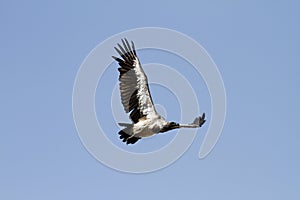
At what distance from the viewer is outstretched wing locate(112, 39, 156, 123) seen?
2802 centimetres

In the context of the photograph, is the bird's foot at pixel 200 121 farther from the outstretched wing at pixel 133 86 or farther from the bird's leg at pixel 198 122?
the outstretched wing at pixel 133 86

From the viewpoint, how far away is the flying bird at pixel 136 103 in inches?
1045

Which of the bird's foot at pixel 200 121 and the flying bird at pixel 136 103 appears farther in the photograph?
the bird's foot at pixel 200 121

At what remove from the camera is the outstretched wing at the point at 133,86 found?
91.9 feet

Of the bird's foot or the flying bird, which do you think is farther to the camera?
the bird's foot

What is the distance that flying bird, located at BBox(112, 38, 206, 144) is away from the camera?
87.1 ft

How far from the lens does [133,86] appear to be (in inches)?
1137

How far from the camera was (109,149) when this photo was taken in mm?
28344

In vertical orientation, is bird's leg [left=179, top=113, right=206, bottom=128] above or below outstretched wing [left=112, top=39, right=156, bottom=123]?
below

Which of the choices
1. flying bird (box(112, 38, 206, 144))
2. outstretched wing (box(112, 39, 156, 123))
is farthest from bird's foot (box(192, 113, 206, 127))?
outstretched wing (box(112, 39, 156, 123))

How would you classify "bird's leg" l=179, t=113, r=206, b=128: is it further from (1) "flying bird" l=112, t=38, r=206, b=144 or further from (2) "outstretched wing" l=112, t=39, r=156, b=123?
(2) "outstretched wing" l=112, t=39, r=156, b=123

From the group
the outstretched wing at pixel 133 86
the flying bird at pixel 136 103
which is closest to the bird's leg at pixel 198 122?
the flying bird at pixel 136 103

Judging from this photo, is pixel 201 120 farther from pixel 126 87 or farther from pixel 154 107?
pixel 126 87

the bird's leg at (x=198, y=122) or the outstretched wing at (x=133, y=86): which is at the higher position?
the outstretched wing at (x=133, y=86)
